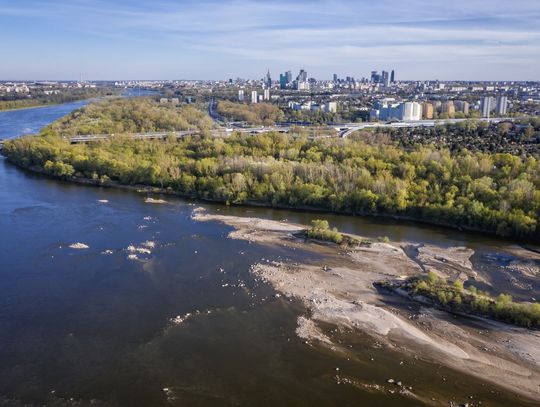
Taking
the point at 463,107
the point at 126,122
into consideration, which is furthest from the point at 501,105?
the point at 126,122

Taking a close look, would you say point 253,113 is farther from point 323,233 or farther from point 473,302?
point 473,302

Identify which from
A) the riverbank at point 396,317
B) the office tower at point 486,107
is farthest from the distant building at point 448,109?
the riverbank at point 396,317

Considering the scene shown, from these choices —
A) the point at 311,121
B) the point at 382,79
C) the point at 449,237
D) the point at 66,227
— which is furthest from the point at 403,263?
the point at 382,79

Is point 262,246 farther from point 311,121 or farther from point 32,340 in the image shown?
point 311,121

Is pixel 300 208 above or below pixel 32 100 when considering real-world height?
below

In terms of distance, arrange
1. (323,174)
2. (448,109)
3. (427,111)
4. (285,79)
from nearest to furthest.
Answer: (323,174) → (427,111) → (448,109) → (285,79)

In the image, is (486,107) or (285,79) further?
(285,79)

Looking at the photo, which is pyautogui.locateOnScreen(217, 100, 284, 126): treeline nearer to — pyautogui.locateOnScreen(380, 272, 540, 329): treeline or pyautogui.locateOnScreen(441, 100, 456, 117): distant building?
pyautogui.locateOnScreen(441, 100, 456, 117): distant building
